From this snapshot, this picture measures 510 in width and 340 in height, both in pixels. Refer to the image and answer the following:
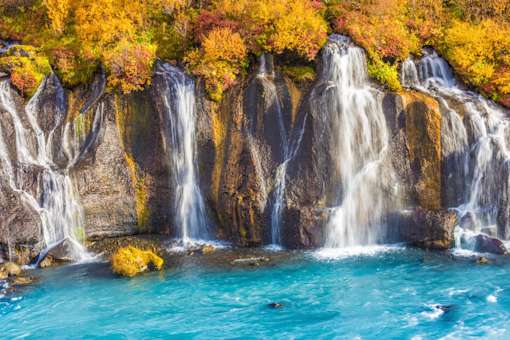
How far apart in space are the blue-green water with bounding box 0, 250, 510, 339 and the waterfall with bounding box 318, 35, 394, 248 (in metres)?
1.87

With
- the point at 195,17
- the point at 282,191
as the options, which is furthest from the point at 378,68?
the point at 195,17

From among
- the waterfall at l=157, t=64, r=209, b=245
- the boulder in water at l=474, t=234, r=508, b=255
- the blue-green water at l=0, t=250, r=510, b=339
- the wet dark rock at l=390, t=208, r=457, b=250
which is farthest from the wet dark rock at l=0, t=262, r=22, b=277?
the boulder in water at l=474, t=234, r=508, b=255

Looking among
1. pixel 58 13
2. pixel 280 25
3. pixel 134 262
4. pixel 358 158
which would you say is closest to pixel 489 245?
pixel 358 158

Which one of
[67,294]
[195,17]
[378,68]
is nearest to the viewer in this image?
[67,294]

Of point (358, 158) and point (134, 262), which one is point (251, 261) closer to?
point (134, 262)

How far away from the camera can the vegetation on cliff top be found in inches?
941

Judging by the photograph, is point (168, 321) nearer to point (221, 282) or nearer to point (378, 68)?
point (221, 282)

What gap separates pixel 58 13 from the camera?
92.2ft

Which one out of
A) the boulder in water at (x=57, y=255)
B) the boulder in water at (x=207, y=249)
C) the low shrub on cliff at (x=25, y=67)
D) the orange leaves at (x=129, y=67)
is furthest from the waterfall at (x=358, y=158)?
the low shrub on cliff at (x=25, y=67)

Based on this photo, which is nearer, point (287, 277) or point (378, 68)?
point (287, 277)

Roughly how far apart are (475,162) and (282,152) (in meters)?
8.14

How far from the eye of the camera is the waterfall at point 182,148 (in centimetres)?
2394

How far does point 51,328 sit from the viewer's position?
1586cm

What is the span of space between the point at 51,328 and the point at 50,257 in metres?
6.28
